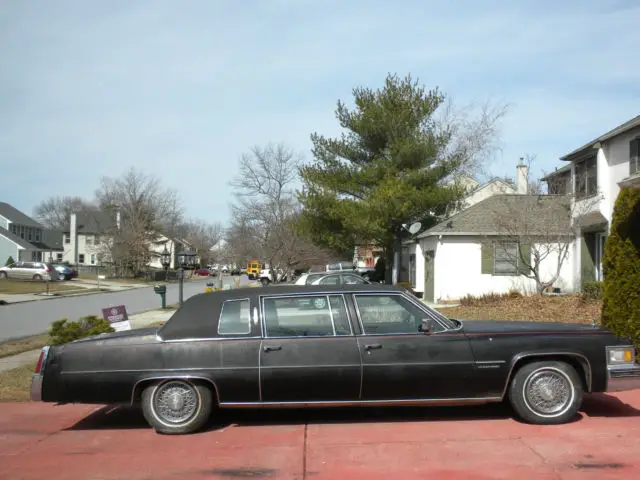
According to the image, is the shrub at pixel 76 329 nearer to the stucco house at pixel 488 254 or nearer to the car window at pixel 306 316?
the car window at pixel 306 316

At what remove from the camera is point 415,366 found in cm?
612

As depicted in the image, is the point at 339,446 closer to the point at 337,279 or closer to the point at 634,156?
the point at 337,279

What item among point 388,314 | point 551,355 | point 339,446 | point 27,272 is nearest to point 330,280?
point 388,314

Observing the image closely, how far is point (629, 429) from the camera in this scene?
6055 millimetres

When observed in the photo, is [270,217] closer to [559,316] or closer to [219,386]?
[559,316]

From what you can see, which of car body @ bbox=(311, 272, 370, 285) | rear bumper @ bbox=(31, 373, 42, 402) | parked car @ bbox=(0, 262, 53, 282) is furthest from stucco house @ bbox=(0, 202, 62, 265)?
rear bumper @ bbox=(31, 373, 42, 402)

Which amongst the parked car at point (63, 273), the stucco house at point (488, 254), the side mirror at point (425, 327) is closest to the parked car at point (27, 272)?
the parked car at point (63, 273)

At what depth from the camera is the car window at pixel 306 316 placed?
20.7 feet

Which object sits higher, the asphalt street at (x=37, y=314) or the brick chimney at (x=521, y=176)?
the brick chimney at (x=521, y=176)

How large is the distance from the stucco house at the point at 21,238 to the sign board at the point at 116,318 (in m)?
61.6

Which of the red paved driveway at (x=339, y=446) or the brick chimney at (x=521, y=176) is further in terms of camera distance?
the brick chimney at (x=521, y=176)

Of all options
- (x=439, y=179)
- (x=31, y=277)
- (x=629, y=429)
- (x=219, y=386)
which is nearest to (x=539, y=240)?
(x=439, y=179)

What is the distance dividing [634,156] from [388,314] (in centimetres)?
1582

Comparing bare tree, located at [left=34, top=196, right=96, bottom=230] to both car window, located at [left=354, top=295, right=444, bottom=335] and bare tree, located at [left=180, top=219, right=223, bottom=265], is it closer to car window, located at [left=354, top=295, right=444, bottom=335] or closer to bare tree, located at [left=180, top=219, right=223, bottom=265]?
bare tree, located at [left=180, top=219, right=223, bottom=265]
